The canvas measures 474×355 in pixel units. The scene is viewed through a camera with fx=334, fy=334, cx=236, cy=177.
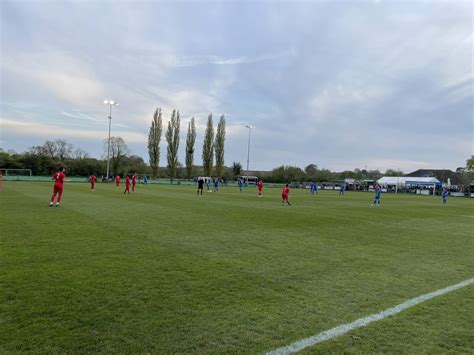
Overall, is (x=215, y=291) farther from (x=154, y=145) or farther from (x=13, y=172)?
(x=154, y=145)

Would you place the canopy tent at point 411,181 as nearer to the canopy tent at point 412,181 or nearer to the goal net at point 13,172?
the canopy tent at point 412,181

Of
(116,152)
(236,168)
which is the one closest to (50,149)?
(116,152)

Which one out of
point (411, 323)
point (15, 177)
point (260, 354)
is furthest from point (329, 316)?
point (15, 177)

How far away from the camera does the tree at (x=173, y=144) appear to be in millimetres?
83062

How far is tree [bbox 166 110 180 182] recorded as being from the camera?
273ft

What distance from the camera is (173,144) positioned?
8431 cm

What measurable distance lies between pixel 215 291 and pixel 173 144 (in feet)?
267

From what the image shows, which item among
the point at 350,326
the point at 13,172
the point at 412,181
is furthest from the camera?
the point at 412,181

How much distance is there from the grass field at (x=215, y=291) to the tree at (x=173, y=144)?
73.9 meters

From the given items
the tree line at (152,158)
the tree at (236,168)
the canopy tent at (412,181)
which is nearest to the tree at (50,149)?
the tree line at (152,158)

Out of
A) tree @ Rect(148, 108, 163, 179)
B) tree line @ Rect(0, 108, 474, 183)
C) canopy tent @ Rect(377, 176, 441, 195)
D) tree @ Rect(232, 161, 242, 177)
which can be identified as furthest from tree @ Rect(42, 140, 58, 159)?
canopy tent @ Rect(377, 176, 441, 195)

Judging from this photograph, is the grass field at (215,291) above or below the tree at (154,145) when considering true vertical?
below

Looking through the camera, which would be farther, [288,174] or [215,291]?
[288,174]

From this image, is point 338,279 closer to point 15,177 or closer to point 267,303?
point 267,303
